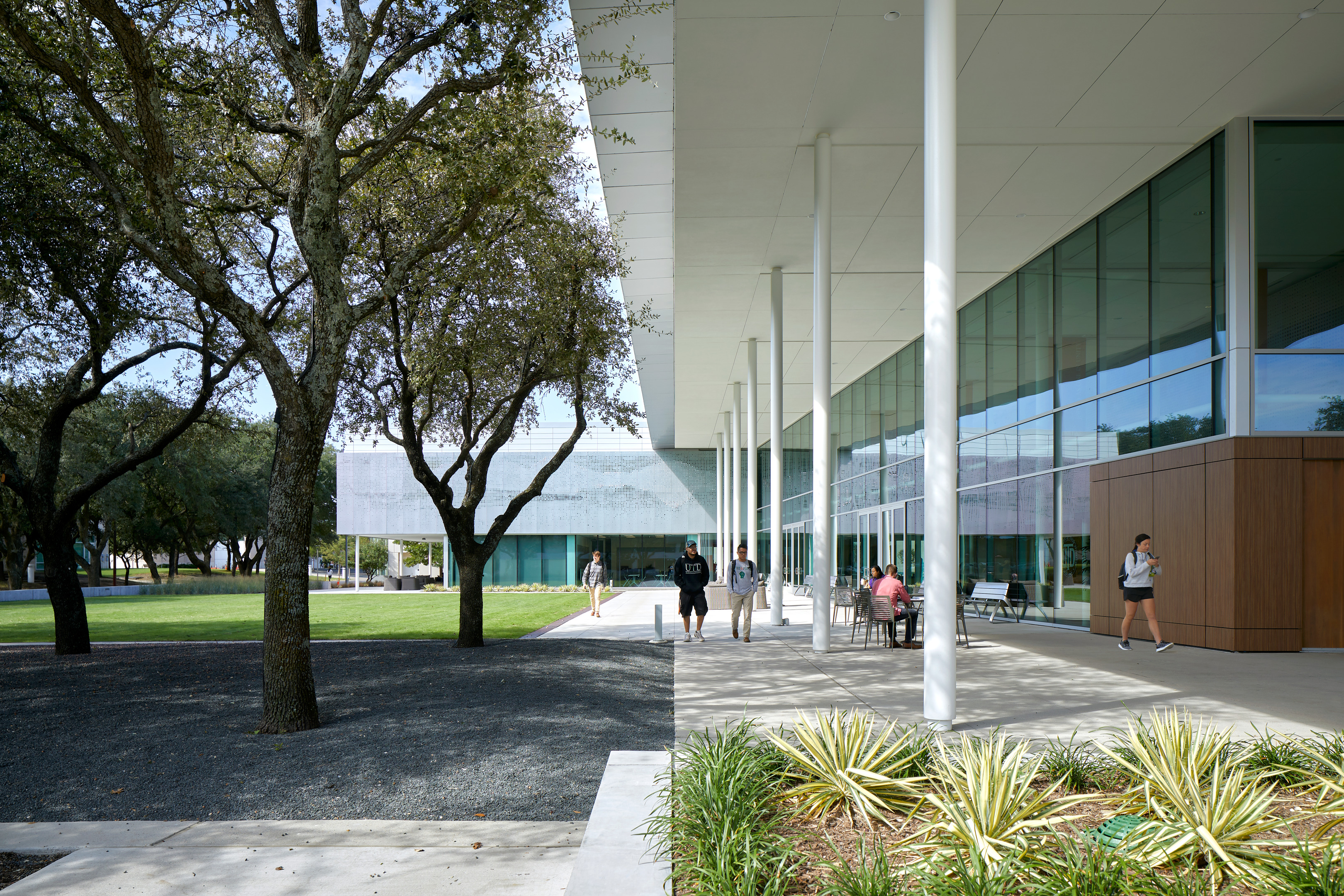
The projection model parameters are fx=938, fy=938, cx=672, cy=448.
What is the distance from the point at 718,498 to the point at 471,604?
23816mm

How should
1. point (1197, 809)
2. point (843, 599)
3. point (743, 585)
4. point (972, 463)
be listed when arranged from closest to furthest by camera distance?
point (1197, 809) → point (743, 585) → point (843, 599) → point (972, 463)

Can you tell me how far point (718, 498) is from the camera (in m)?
37.8

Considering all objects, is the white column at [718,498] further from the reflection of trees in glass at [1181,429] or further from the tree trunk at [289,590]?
the tree trunk at [289,590]

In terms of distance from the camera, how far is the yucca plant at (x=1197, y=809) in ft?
11.5

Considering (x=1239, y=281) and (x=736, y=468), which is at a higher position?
(x=1239, y=281)

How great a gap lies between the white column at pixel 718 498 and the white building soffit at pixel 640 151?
17.1 metres

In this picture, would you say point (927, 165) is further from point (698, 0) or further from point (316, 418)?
point (316, 418)

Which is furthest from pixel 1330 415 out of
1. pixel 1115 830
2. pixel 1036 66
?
pixel 1115 830

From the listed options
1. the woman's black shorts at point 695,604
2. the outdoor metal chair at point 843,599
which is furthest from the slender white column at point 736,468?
the woman's black shorts at point 695,604

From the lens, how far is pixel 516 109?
10.2 meters

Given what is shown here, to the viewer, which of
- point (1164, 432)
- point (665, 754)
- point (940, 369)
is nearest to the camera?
point (665, 754)

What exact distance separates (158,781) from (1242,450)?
38.3ft

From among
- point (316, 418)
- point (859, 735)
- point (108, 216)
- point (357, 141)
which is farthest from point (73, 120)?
point (859, 735)

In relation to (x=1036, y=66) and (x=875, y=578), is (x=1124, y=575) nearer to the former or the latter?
(x=875, y=578)
